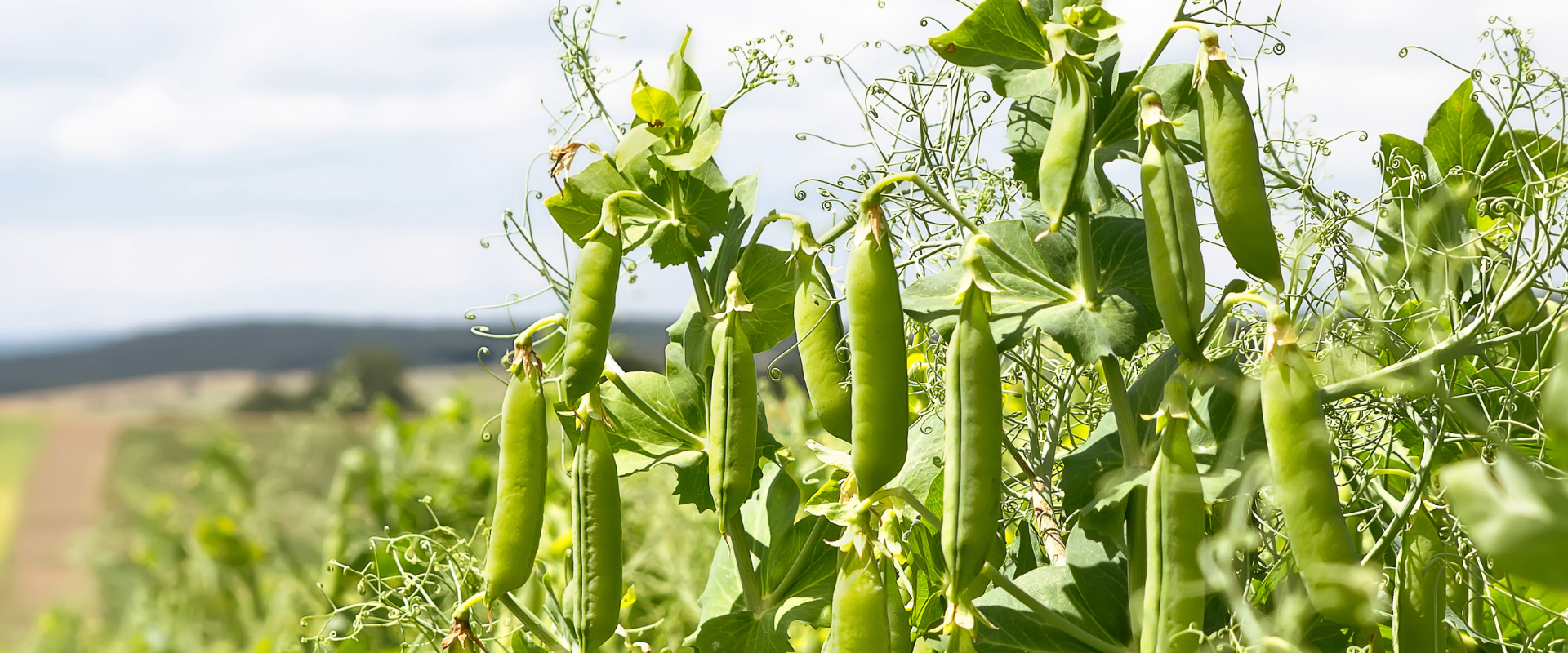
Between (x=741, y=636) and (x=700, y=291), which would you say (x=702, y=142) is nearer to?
(x=700, y=291)

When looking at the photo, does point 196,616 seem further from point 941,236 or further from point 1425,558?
point 1425,558

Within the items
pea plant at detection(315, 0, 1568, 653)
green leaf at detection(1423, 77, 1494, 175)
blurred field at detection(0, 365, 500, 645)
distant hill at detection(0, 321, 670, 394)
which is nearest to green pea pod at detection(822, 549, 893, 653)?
pea plant at detection(315, 0, 1568, 653)

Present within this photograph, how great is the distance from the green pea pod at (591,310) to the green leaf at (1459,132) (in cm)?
66

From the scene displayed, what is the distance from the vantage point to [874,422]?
592 mm

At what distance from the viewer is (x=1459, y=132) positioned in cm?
87

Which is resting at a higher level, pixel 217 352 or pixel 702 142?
pixel 217 352

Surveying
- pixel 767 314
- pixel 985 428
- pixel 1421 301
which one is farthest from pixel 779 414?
pixel 985 428

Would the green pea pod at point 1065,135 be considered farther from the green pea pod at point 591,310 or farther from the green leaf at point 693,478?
the green leaf at point 693,478

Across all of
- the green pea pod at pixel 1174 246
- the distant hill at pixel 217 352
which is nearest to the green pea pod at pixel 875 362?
the green pea pod at pixel 1174 246

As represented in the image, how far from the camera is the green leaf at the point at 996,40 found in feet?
2.09

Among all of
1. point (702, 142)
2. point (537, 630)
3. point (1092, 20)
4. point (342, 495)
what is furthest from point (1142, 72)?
point (342, 495)

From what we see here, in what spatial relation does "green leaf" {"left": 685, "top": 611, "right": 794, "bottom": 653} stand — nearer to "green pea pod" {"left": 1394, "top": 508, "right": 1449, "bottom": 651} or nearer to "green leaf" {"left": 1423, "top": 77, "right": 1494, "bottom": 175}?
"green pea pod" {"left": 1394, "top": 508, "right": 1449, "bottom": 651}

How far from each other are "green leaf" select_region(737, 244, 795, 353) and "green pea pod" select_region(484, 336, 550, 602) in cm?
17

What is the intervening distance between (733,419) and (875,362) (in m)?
0.14
